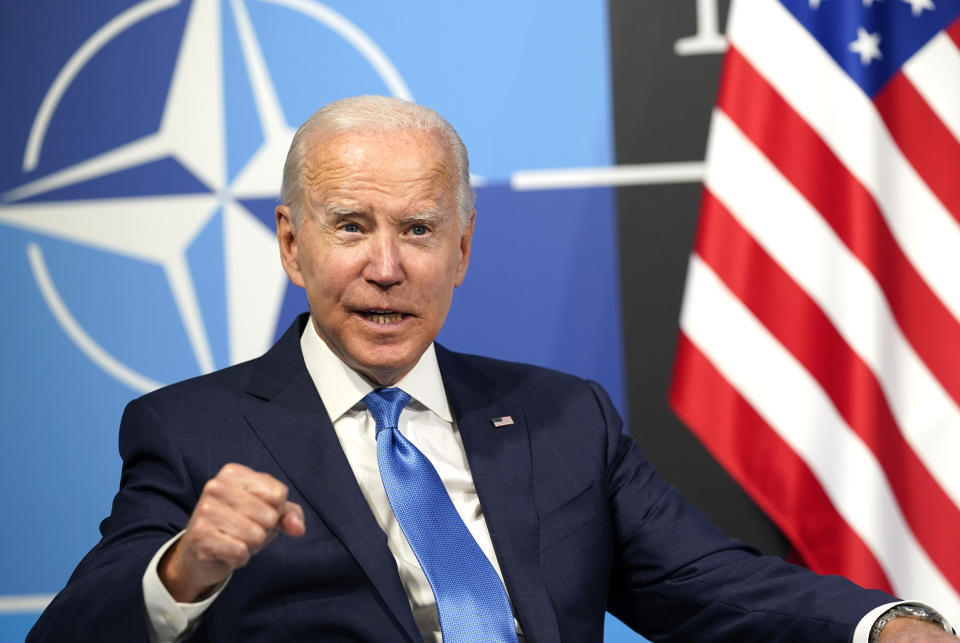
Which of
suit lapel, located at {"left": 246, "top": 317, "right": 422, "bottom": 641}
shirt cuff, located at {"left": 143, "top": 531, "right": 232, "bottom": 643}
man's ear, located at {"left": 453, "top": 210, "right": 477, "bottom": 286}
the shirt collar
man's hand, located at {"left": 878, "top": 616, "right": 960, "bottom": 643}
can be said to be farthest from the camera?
man's ear, located at {"left": 453, "top": 210, "right": 477, "bottom": 286}

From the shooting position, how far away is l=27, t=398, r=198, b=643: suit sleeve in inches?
54.3

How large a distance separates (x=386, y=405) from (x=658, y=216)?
4.17 feet

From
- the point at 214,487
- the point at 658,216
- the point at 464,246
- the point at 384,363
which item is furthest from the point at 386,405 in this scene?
the point at 658,216

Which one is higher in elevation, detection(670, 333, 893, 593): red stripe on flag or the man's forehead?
the man's forehead

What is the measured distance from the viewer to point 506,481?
5.92 ft

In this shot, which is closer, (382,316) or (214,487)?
(214,487)

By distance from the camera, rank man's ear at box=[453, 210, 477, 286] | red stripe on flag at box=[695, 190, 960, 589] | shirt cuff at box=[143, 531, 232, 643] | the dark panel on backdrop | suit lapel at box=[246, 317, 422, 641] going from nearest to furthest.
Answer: shirt cuff at box=[143, 531, 232, 643]
suit lapel at box=[246, 317, 422, 641]
man's ear at box=[453, 210, 477, 286]
red stripe on flag at box=[695, 190, 960, 589]
the dark panel on backdrop

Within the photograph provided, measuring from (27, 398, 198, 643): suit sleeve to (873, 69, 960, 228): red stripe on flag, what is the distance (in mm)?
1966

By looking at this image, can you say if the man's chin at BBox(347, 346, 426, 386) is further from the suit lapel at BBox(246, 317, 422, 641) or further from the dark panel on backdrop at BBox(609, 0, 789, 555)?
the dark panel on backdrop at BBox(609, 0, 789, 555)

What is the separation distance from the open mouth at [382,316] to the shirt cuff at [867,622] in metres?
0.86

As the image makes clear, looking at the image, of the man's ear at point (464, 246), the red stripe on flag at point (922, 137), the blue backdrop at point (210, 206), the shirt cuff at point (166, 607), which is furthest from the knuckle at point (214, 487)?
the red stripe on flag at point (922, 137)

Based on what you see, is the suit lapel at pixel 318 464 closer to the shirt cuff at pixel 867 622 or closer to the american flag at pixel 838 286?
the shirt cuff at pixel 867 622

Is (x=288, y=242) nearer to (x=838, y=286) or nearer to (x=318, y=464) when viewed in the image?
(x=318, y=464)

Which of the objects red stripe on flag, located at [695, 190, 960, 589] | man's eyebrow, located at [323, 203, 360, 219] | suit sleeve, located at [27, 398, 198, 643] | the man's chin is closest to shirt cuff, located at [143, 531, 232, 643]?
suit sleeve, located at [27, 398, 198, 643]
